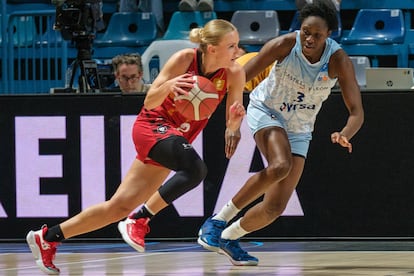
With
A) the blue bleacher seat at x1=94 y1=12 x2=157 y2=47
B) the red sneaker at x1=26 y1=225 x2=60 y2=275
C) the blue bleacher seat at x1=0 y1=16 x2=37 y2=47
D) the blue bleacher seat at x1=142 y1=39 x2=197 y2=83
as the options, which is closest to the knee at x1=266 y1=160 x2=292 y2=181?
the red sneaker at x1=26 y1=225 x2=60 y2=275

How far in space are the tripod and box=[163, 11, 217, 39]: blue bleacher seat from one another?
255 cm

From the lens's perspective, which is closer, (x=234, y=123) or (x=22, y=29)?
(x=234, y=123)

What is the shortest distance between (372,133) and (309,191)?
0.72 m

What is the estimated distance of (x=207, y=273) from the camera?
6.23 meters

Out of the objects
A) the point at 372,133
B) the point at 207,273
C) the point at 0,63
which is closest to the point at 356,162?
the point at 372,133

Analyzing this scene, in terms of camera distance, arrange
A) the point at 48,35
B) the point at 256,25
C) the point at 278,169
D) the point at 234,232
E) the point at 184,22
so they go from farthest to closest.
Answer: the point at 184,22, the point at 256,25, the point at 48,35, the point at 234,232, the point at 278,169

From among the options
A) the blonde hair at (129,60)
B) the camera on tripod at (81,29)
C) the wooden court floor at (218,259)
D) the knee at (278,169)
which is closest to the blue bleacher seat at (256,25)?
the camera on tripod at (81,29)

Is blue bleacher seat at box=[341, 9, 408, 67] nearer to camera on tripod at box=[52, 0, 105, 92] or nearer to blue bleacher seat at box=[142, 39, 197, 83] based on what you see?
blue bleacher seat at box=[142, 39, 197, 83]

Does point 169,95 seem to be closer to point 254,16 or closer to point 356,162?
point 356,162

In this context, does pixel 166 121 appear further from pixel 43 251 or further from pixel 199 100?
pixel 43 251

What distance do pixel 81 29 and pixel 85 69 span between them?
459 mm

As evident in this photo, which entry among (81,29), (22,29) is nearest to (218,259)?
(81,29)

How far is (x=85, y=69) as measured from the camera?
948 cm

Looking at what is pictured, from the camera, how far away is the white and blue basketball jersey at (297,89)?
661cm
